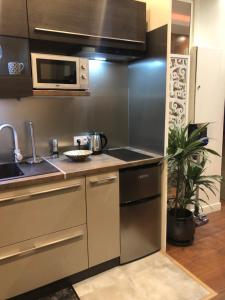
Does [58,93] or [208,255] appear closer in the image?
[58,93]

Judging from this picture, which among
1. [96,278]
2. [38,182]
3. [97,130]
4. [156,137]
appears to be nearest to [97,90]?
[97,130]

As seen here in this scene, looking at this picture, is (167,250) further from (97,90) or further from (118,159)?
(97,90)

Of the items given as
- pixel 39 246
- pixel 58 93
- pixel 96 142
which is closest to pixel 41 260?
pixel 39 246

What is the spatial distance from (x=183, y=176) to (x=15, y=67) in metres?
1.67

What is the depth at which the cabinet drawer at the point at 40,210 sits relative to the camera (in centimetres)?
153

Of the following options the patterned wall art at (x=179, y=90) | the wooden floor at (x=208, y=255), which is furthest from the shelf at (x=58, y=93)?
the wooden floor at (x=208, y=255)

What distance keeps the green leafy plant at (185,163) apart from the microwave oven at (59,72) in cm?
91

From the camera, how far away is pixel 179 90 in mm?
2598

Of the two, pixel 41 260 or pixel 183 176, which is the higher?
pixel 183 176

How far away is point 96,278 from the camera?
6.39 ft

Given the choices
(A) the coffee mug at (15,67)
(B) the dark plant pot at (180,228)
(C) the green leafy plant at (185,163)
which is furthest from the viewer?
(B) the dark plant pot at (180,228)

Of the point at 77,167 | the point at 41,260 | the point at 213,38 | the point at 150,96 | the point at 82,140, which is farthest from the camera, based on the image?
the point at 213,38

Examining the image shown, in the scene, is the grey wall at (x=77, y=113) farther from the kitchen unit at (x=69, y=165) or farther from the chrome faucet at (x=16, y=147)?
the chrome faucet at (x=16, y=147)

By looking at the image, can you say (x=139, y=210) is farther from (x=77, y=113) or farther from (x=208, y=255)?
(x=77, y=113)
